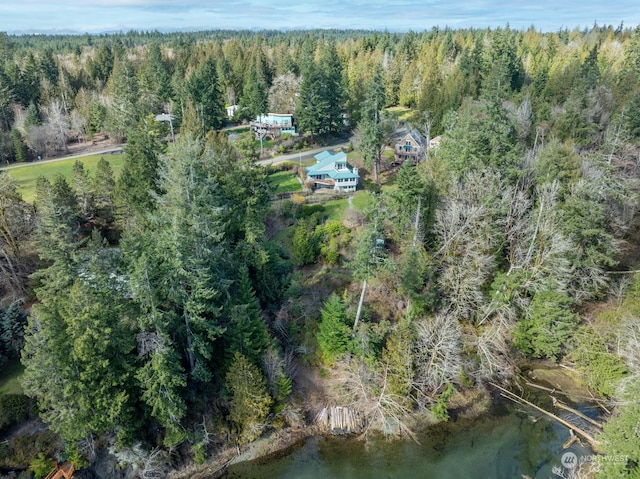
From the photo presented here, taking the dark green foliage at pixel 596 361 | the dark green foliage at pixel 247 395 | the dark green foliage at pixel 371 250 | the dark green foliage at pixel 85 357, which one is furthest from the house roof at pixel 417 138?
the dark green foliage at pixel 85 357

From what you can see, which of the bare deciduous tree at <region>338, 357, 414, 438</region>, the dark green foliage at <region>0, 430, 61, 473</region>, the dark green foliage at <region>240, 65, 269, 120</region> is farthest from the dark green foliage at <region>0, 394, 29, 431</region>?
the dark green foliage at <region>240, 65, 269, 120</region>

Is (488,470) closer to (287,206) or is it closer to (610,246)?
(610,246)

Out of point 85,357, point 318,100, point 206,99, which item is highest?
point 318,100

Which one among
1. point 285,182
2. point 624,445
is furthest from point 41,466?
point 285,182

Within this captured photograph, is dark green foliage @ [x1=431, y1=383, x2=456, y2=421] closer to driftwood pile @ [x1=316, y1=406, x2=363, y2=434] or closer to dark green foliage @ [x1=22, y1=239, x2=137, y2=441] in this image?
driftwood pile @ [x1=316, y1=406, x2=363, y2=434]

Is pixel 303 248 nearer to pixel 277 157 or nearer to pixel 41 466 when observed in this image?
pixel 41 466

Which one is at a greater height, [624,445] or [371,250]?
[371,250]
